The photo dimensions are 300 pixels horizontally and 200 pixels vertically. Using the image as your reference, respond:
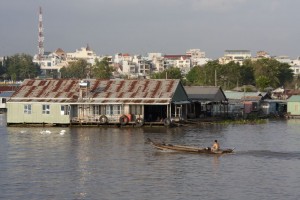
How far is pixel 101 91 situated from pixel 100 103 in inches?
99.0

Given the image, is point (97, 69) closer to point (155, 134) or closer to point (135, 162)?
point (155, 134)

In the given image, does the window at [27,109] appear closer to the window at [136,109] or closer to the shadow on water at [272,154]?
the window at [136,109]

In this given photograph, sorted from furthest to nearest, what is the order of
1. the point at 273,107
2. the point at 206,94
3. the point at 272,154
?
the point at 273,107 < the point at 206,94 < the point at 272,154

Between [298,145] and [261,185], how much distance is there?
15.2 meters

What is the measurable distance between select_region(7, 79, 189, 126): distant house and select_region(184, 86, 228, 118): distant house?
631 cm

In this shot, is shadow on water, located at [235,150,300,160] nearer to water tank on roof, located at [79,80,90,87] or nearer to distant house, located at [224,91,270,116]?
water tank on roof, located at [79,80,90,87]

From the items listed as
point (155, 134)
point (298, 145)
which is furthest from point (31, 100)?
point (298, 145)

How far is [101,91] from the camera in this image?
57000 millimetres

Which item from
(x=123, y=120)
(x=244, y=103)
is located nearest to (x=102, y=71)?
(x=244, y=103)

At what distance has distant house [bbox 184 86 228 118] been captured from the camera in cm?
6472

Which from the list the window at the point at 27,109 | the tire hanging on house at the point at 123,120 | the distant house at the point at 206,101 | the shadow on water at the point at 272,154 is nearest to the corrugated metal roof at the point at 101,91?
the window at the point at 27,109

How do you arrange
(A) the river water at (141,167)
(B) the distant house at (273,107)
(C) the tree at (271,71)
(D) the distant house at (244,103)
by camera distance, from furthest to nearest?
(C) the tree at (271,71)
(B) the distant house at (273,107)
(D) the distant house at (244,103)
(A) the river water at (141,167)

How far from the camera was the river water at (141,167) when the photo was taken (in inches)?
1085

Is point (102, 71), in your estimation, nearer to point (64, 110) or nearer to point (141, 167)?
point (64, 110)
